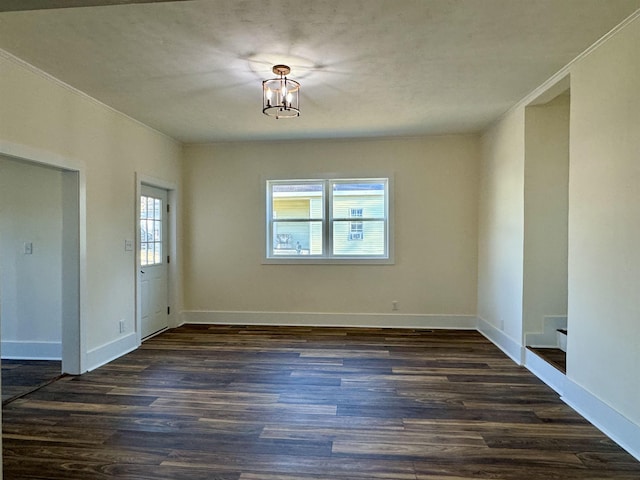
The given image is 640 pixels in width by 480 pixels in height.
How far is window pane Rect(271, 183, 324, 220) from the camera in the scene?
5.49 meters

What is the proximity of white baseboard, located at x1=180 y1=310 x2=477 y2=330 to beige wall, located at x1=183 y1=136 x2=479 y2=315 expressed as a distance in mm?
79

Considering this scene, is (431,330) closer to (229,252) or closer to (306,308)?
(306,308)

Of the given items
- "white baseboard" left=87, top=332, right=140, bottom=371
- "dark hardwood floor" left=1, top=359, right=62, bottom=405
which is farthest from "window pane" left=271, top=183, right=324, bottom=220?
"dark hardwood floor" left=1, top=359, right=62, bottom=405

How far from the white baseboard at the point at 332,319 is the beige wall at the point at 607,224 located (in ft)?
7.65

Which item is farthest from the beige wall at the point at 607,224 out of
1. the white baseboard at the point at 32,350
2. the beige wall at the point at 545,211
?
the white baseboard at the point at 32,350

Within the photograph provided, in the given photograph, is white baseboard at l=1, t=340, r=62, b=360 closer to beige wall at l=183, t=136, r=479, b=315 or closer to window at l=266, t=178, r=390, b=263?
beige wall at l=183, t=136, r=479, b=315

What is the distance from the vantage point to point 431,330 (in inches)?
203

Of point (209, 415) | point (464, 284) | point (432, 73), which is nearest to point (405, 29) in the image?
point (432, 73)

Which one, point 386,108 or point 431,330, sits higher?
point 386,108

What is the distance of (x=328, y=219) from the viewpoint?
545cm

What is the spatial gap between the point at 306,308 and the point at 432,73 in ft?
11.5

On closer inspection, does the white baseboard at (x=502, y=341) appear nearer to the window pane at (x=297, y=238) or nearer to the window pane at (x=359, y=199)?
the window pane at (x=359, y=199)

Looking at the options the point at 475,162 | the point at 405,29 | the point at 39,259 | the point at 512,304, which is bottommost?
the point at 512,304

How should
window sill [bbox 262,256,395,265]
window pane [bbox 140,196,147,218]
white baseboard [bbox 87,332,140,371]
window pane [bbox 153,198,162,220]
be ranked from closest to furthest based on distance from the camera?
white baseboard [bbox 87,332,140,371] → window pane [bbox 140,196,147,218] → window pane [bbox 153,198,162,220] → window sill [bbox 262,256,395,265]
